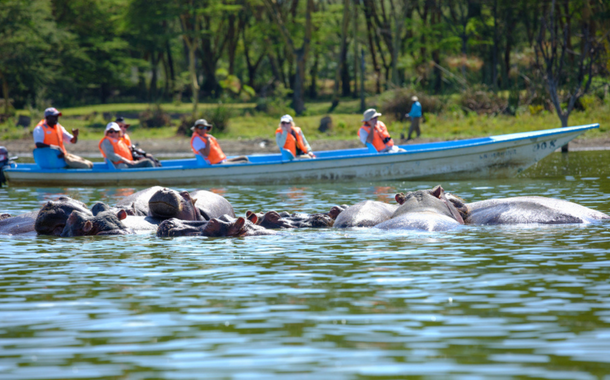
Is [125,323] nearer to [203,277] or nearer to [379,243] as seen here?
[203,277]

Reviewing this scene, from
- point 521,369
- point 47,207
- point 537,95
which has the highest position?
point 537,95

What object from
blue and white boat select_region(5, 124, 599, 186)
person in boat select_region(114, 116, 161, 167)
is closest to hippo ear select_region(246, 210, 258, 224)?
blue and white boat select_region(5, 124, 599, 186)

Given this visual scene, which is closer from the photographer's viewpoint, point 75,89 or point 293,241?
point 293,241

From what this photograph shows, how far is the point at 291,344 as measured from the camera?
5.56m

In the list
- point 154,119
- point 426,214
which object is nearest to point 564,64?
point 154,119

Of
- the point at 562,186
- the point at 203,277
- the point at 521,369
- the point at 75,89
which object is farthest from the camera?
the point at 75,89

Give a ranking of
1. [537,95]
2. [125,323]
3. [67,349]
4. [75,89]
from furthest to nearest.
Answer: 1. [75,89]
2. [537,95]
3. [125,323]
4. [67,349]

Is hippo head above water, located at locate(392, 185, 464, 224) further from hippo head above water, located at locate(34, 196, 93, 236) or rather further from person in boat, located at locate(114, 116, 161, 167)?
person in boat, located at locate(114, 116, 161, 167)

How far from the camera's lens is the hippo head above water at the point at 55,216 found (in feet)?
37.0

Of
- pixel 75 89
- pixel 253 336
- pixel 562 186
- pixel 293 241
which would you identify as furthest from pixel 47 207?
pixel 75 89

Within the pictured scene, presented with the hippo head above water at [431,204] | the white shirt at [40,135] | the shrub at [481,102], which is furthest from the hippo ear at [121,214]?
the shrub at [481,102]

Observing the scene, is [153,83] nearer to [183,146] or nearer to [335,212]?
[183,146]

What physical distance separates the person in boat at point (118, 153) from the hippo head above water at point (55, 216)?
7701 millimetres

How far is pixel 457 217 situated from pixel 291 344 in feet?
21.2
